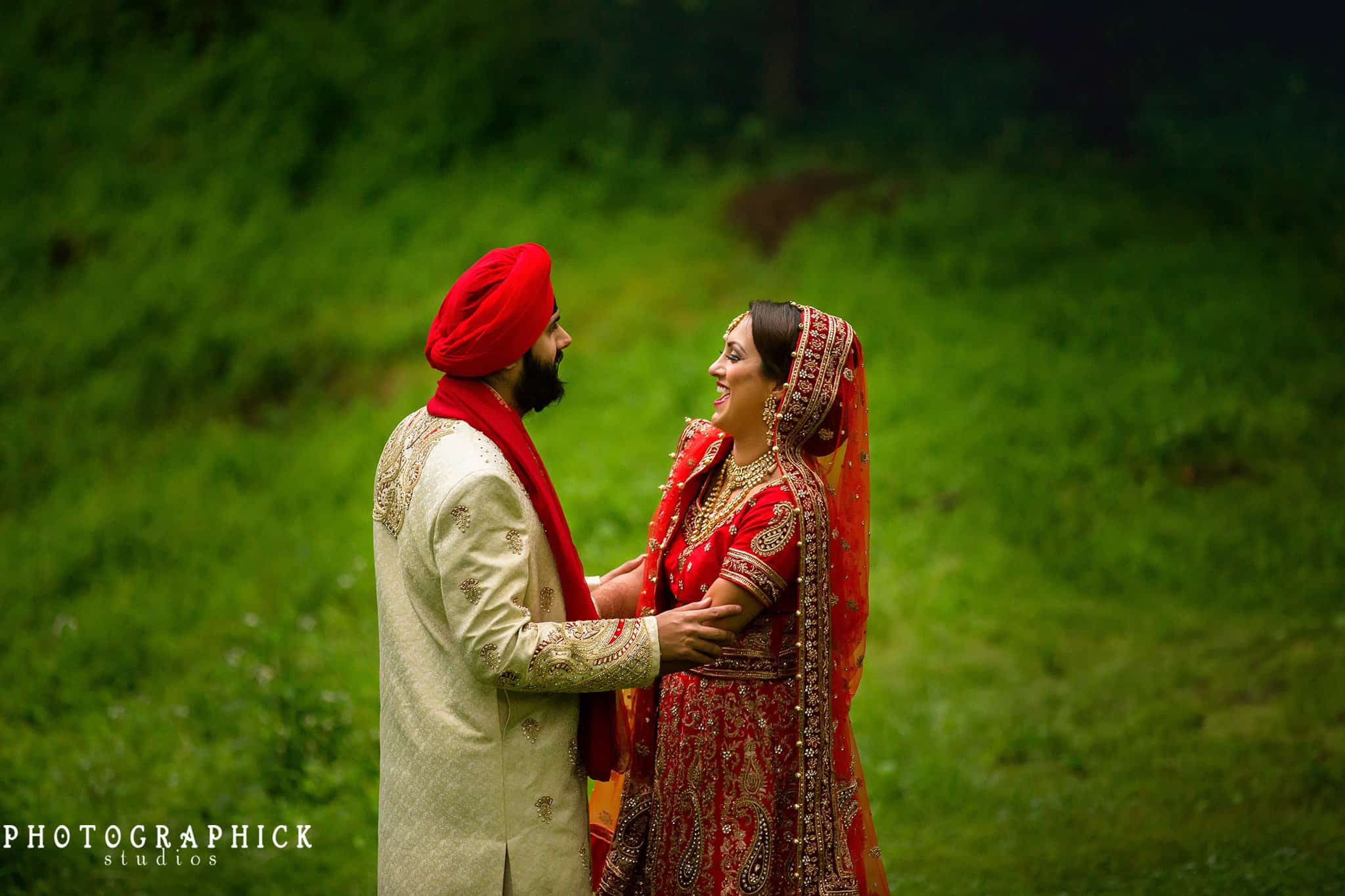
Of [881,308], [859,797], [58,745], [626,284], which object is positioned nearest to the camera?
[859,797]

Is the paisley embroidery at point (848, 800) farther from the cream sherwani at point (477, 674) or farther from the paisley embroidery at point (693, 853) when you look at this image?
the cream sherwani at point (477, 674)

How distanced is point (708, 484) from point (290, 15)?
12.1 m

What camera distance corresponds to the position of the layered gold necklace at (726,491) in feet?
11.5

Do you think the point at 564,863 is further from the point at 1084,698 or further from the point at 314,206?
the point at 314,206

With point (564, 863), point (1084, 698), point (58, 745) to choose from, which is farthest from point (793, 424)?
point (58, 745)

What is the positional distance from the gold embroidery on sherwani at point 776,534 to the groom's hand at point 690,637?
0.56 ft

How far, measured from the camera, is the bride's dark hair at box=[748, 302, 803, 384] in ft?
11.3

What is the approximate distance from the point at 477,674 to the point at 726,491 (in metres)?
0.90

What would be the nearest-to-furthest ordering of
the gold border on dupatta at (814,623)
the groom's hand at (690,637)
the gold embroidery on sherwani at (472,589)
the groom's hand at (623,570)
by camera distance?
1. the gold embroidery on sherwani at (472,589)
2. the groom's hand at (690,637)
3. the gold border on dupatta at (814,623)
4. the groom's hand at (623,570)

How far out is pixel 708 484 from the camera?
3.69 meters

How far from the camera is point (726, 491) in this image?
360 cm

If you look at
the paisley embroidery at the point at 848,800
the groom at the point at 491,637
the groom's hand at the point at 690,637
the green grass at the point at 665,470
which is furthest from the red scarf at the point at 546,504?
the green grass at the point at 665,470

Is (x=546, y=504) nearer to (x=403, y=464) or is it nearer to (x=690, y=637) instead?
(x=403, y=464)

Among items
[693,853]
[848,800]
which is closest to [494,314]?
[693,853]
